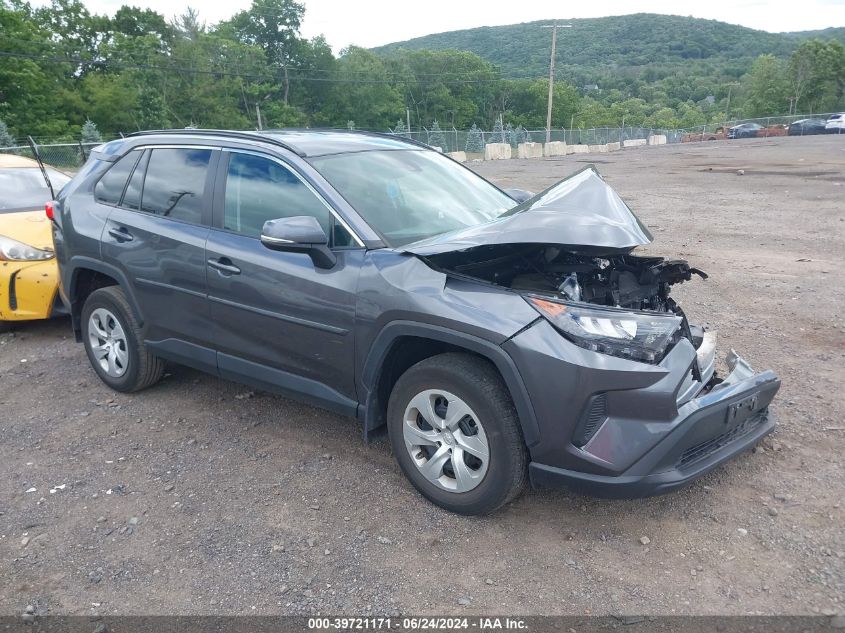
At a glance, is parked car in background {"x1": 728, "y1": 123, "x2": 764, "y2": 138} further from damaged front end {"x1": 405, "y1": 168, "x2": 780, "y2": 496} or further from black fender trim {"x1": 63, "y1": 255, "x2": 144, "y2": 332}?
black fender trim {"x1": 63, "y1": 255, "x2": 144, "y2": 332}

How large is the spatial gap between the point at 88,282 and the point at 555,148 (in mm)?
46575

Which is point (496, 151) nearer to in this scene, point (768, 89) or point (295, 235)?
point (295, 235)

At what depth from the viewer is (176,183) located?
14.0 feet

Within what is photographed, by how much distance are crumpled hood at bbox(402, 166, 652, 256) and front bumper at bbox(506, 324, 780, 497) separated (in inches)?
18.7

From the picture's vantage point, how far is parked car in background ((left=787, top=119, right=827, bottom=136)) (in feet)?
178

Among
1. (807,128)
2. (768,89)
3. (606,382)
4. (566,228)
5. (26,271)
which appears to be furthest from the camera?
(768,89)

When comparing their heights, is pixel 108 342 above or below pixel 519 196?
below

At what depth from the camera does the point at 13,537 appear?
3.20 metres

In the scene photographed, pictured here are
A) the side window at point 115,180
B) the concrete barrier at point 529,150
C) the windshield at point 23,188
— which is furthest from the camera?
the concrete barrier at point 529,150

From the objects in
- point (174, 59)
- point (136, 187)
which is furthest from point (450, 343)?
point (174, 59)

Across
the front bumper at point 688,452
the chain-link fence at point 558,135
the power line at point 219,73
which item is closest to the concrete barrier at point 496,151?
the chain-link fence at point 558,135

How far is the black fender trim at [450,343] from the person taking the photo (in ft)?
9.32

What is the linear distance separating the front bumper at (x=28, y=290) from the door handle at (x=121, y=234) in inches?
74.5

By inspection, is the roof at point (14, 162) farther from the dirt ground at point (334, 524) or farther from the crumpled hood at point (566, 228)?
the crumpled hood at point (566, 228)
